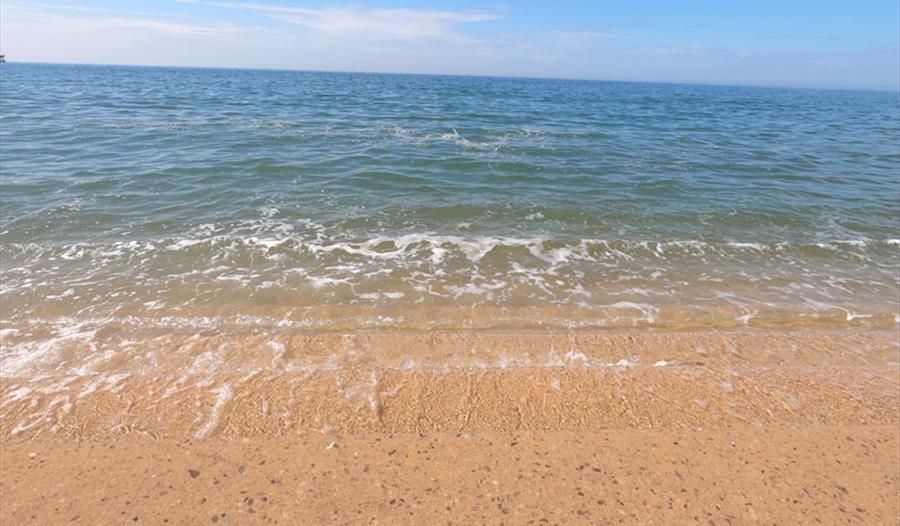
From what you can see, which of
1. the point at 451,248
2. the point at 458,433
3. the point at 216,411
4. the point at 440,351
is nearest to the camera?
the point at 458,433

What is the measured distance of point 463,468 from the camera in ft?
11.8

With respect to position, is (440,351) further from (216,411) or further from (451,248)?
(451,248)

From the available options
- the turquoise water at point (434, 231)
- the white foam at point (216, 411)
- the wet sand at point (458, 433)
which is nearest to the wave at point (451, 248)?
the turquoise water at point (434, 231)

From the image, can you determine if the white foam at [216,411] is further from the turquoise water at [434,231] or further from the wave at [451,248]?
the wave at [451,248]

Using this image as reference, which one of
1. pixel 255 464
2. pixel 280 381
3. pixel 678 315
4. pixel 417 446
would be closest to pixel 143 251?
pixel 280 381

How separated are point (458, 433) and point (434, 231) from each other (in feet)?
18.5

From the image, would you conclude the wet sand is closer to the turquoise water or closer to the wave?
the turquoise water

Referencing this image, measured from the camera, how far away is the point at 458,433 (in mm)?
3951

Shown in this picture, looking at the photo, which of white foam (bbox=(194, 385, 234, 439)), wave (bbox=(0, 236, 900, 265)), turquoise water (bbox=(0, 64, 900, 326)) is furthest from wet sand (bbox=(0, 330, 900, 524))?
wave (bbox=(0, 236, 900, 265))

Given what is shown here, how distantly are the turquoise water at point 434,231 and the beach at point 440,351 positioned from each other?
72 mm

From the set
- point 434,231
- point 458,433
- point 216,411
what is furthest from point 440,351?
point 434,231

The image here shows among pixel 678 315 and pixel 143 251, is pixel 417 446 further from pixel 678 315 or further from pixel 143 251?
pixel 143 251

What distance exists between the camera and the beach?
A: 3.39m

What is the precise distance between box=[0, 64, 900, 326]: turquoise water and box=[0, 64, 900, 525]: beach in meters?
0.07
